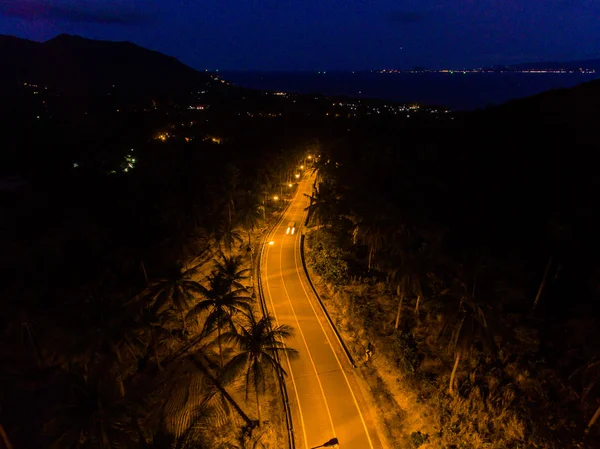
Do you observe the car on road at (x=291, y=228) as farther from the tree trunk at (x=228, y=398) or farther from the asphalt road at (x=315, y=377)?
the tree trunk at (x=228, y=398)

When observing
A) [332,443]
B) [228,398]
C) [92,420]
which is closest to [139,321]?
[228,398]

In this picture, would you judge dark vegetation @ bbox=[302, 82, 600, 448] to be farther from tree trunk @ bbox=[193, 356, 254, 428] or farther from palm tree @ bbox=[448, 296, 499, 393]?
tree trunk @ bbox=[193, 356, 254, 428]

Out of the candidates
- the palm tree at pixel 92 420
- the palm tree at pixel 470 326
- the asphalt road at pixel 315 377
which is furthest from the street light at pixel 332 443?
the palm tree at pixel 92 420

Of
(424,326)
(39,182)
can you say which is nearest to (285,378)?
(424,326)

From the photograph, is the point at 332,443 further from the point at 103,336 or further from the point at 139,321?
the point at 103,336

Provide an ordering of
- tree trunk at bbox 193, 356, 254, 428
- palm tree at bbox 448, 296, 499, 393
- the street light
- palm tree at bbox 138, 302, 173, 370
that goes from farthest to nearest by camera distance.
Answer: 1. palm tree at bbox 138, 302, 173, 370
2. tree trunk at bbox 193, 356, 254, 428
3. the street light
4. palm tree at bbox 448, 296, 499, 393

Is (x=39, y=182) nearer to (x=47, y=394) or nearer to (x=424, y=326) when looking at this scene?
(x=47, y=394)

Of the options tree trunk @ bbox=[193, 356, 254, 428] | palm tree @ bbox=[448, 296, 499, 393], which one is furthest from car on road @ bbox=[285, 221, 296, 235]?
palm tree @ bbox=[448, 296, 499, 393]
